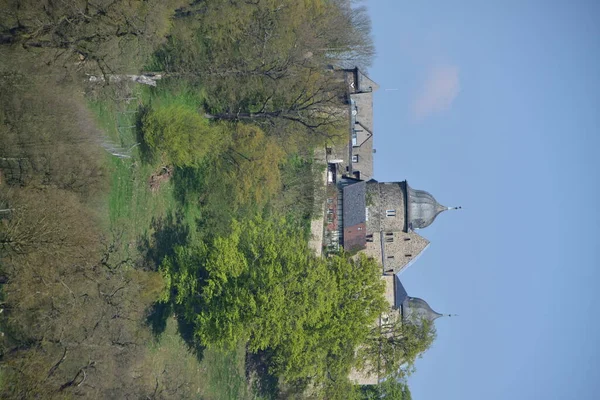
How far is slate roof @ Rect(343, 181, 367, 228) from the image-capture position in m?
57.3

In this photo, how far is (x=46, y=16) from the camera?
30.2m

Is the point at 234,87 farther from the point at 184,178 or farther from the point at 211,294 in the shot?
the point at 211,294

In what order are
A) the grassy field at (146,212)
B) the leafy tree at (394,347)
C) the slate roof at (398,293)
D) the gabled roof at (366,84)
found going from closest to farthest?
1. the grassy field at (146,212)
2. the leafy tree at (394,347)
3. the slate roof at (398,293)
4. the gabled roof at (366,84)

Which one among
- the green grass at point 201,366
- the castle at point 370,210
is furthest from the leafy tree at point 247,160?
Result: the castle at point 370,210

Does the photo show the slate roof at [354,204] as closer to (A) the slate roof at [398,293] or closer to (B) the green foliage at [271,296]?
(A) the slate roof at [398,293]

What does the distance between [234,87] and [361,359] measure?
15191 mm

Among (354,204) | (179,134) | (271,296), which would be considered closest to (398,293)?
(354,204)

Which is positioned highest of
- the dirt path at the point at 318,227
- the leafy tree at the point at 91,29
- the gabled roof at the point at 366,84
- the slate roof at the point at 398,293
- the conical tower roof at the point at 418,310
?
the gabled roof at the point at 366,84

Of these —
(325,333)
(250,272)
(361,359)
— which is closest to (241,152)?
(250,272)

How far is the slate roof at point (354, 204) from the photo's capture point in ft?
188

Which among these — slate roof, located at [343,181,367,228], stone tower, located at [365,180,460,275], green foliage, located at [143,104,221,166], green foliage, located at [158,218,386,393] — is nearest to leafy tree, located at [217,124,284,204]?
green foliage, located at [143,104,221,166]

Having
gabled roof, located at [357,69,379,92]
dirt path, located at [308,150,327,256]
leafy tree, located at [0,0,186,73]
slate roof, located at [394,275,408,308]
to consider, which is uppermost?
gabled roof, located at [357,69,379,92]

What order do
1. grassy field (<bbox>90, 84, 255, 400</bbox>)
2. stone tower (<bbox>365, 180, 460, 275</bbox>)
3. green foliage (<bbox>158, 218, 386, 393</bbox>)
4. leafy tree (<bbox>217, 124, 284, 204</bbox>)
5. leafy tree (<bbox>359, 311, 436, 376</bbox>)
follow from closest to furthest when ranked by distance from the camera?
1. grassy field (<bbox>90, 84, 255, 400</bbox>)
2. green foliage (<bbox>158, 218, 386, 393</bbox>)
3. leafy tree (<bbox>217, 124, 284, 204</bbox>)
4. leafy tree (<bbox>359, 311, 436, 376</bbox>)
5. stone tower (<bbox>365, 180, 460, 275</bbox>)

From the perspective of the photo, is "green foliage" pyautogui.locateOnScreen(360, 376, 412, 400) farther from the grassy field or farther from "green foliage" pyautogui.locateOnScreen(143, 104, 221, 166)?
"green foliage" pyautogui.locateOnScreen(143, 104, 221, 166)
